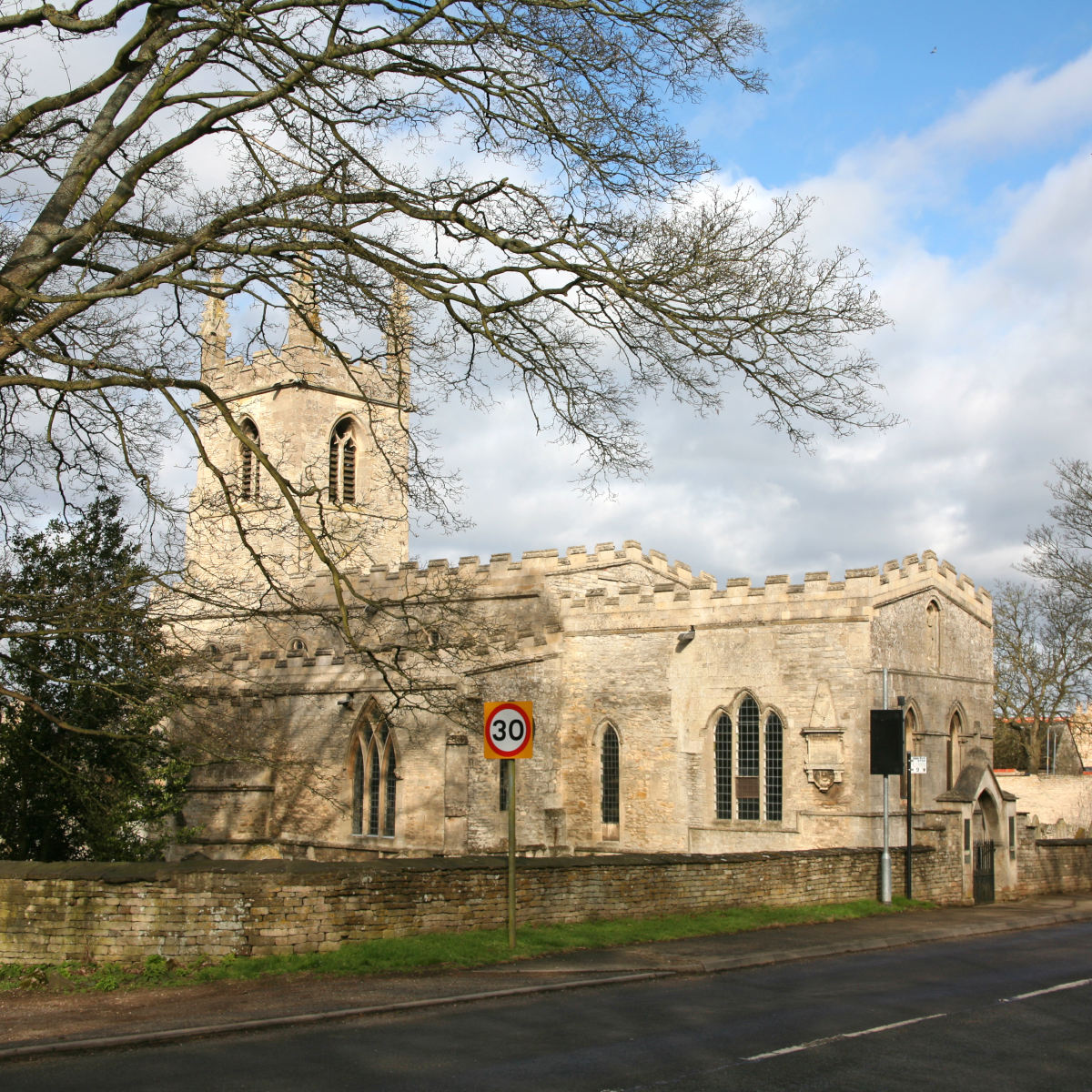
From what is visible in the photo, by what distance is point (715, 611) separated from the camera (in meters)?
28.8

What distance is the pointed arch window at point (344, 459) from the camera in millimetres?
43656

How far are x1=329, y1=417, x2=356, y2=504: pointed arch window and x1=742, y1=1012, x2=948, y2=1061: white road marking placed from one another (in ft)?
113

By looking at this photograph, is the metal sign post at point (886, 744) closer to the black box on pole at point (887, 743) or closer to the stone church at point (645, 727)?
the black box on pole at point (887, 743)

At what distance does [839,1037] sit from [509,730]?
5386mm

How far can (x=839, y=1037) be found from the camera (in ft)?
31.5

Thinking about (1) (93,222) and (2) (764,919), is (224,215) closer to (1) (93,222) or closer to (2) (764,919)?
(1) (93,222)

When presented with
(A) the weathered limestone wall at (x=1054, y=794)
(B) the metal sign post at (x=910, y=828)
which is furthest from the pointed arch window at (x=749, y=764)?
(A) the weathered limestone wall at (x=1054, y=794)

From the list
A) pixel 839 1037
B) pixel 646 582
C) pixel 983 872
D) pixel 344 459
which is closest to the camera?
pixel 839 1037

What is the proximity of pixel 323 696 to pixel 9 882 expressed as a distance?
18292 mm

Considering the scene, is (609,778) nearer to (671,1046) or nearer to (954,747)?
(954,747)

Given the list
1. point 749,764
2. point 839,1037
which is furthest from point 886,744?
point 839,1037

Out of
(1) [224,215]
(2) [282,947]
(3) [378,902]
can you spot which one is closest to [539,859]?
(3) [378,902]

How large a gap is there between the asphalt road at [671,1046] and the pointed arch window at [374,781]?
17.7 meters

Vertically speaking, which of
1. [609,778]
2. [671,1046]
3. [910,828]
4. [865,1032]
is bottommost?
[910,828]
